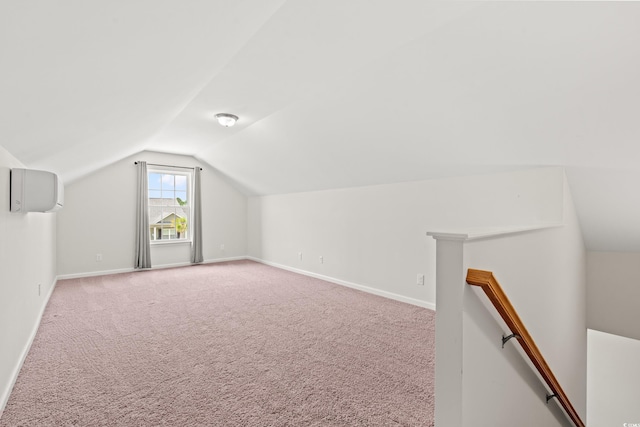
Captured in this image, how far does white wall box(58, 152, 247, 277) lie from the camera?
18.4 feet

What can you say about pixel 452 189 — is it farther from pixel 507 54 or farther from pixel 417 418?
pixel 417 418

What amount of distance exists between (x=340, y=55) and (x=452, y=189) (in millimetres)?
2158

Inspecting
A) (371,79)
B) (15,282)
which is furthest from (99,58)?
(15,282)

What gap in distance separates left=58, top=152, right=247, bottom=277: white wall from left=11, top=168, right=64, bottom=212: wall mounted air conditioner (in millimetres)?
3615

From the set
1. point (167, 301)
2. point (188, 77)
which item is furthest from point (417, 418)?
point (167, 301)

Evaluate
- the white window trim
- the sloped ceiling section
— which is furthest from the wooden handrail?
the white window trim

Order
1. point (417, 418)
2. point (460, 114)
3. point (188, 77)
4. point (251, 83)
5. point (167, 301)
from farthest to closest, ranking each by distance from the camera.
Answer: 1. point (167, 301)
2. point (251, 83)
3. point (460, 114)
4. point (188, 77)
5. point (417, 418)

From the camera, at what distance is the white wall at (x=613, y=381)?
361 centimetres

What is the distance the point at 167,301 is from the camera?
4301 millimetres

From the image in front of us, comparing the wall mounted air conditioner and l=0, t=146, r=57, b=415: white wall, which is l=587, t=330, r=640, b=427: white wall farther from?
the wall mounted air conditioner

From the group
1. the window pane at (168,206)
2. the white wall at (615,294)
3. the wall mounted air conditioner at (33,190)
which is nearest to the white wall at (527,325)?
the white wall at (615,294)

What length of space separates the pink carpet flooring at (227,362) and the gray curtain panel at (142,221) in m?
1.69

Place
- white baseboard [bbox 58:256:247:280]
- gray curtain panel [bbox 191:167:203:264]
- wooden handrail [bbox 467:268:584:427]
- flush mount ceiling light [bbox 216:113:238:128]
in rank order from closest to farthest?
wooden handrail [bbox 467:268:584:427] < flush mount ceiling light [bbox 216:113:238:128] < white baseboard [bbox 58:256:247:280] < gray curtain panel [bbox 191:167:203:264]

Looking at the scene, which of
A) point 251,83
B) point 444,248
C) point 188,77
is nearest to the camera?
point 444,248
